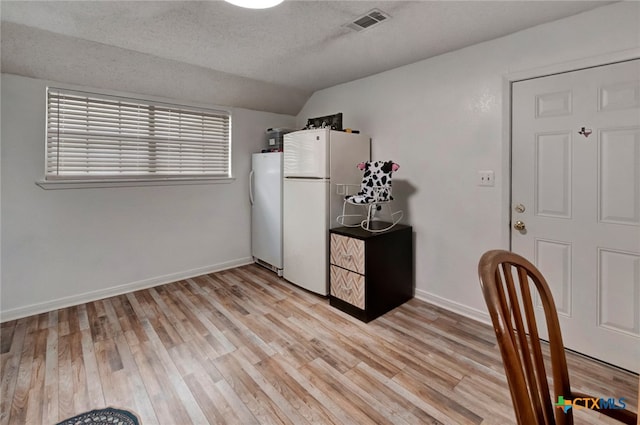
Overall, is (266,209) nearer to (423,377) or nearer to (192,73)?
(192,73)

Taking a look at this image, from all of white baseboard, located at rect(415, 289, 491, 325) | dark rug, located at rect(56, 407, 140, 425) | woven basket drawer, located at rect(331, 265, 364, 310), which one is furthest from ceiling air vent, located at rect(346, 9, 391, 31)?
dark rug, located at rect(56, 407, 140, 425)

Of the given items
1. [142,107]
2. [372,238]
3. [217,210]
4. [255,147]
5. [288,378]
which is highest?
[142,107]

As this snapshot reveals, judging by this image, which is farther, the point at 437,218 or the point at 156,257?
the point at 156,257

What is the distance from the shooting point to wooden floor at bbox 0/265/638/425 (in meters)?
1.62

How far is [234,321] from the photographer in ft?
8.48

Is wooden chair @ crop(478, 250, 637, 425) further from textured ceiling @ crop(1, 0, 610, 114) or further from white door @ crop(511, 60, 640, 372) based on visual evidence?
textured ceiling @ crop(1, 0, 610, 114)

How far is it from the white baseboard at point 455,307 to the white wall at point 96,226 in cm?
233

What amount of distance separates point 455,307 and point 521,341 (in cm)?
212

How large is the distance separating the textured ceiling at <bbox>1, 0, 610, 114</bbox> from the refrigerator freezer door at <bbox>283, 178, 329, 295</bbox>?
3.91ft

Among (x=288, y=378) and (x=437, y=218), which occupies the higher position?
(x=437, y=218)

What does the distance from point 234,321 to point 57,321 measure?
59.5 inches

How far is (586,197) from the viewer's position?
79.7 inches

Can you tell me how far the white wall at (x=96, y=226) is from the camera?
103 inches

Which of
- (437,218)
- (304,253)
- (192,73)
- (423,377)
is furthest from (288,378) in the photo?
(192,73)
